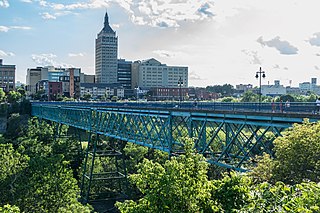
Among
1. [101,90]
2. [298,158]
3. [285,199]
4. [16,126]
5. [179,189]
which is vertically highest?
[101,90]

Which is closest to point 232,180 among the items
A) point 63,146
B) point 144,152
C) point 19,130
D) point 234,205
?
point 234,205

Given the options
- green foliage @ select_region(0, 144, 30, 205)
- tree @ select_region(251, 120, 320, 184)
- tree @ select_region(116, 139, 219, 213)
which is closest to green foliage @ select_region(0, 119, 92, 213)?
green foliage @ select_region(0, 144, 30, 205)

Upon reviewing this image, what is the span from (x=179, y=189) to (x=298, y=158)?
601 centimetres

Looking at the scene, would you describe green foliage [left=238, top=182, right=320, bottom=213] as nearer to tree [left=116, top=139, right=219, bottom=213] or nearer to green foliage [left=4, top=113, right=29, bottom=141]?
tree [left=116, top=139, right=219, bottom=213]

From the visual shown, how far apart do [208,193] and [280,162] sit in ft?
17.0

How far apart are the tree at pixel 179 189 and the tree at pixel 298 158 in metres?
4.32

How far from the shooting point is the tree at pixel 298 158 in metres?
15.4

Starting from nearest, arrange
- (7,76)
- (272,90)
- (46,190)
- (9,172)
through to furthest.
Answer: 1. (46,190)
2. (9,172)
3. (7,76)
4. (272,90)

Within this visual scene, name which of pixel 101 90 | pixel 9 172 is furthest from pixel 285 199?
pixel 101 90

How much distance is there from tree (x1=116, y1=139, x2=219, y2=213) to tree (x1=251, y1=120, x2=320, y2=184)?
4320mm

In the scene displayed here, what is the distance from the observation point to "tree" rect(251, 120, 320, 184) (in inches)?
607

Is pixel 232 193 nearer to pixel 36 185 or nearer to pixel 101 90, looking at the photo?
pixel 36 185

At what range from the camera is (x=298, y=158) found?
15.8 meters

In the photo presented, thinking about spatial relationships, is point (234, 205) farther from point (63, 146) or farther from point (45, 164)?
point (63, 146)
